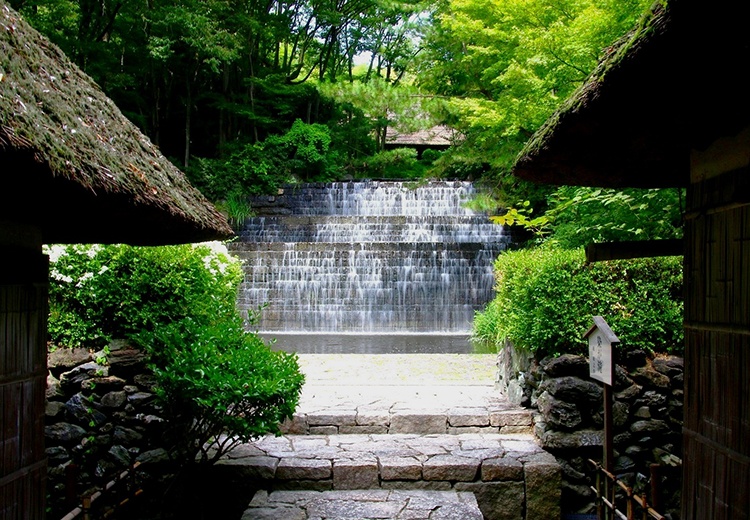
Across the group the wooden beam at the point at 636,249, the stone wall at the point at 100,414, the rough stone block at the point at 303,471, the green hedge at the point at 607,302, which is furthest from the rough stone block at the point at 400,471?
the wooden beam at the point at 636,249

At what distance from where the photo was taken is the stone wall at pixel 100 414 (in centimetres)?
462

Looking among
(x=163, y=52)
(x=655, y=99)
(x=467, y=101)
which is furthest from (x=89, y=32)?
(x=655, y=99)

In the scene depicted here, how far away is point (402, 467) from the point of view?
15.9 ft

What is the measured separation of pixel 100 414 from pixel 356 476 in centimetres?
208

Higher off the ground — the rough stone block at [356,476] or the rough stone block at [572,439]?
the rough stone block at [572,439]

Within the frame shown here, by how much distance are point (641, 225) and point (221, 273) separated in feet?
14.4

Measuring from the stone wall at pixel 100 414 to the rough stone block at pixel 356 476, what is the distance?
141 cm

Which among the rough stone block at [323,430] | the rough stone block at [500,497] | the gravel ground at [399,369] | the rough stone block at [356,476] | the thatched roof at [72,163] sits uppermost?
the thatched roof at [72,163]

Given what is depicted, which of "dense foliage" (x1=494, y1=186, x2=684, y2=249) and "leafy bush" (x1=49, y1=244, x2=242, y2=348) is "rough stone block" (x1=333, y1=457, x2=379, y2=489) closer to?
"leafy bush" (x1=49, y1=244, x2=242, y2=348)

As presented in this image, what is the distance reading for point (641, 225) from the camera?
253 inches

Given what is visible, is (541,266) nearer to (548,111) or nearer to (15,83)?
(548,111)

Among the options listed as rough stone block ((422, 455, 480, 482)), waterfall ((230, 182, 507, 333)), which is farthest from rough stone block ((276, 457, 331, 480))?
waterfall ((230, 182, 507, 333))

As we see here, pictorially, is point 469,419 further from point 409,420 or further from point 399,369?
point 399,369

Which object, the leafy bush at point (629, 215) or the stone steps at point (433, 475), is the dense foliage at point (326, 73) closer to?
the leafy bush at point (629, 215)
